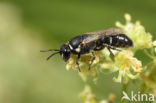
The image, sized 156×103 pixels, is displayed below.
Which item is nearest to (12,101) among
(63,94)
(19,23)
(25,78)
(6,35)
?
(25,78)

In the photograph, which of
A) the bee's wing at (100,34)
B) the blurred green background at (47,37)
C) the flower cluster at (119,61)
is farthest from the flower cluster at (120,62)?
the blurred green background at (47,37)

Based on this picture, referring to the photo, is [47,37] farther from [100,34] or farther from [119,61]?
[119,61]

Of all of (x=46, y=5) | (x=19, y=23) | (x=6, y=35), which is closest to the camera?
(x=6, y=35)

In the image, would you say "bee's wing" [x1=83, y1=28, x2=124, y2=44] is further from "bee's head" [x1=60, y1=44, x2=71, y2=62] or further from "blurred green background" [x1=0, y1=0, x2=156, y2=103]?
"blurred green background" [x1=0, y1=0, x2=156, y2=103]

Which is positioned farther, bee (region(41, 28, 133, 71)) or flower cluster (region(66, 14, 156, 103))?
bee (region(41, 28, 133, 71))

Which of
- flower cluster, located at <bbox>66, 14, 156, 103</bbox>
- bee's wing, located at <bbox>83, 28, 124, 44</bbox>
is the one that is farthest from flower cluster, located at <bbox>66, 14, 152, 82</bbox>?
bee's wing, located at <bbox>83, 28, 124, 44</bbox>

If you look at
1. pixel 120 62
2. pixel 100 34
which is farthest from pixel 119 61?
pixel 100 34

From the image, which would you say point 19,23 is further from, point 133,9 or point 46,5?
point 133,9
